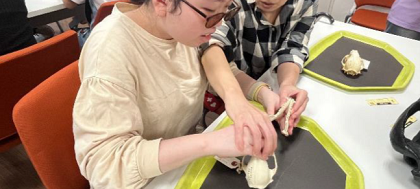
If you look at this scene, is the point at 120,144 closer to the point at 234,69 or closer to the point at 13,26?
the point at 234,69

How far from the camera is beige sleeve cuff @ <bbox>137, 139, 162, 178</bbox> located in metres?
0.60

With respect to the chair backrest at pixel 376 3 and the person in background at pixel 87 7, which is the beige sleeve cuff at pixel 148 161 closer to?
the person in background at pixel 87 7

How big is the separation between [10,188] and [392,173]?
5.63 ft

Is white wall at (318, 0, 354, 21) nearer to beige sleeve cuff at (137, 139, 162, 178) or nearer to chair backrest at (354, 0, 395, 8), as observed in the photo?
chair backrest at (354, 0, 395, 8)

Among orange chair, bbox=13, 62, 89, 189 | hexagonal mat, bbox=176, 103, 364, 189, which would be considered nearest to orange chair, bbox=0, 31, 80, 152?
orange chair, bbox=13, 62, 89, 189

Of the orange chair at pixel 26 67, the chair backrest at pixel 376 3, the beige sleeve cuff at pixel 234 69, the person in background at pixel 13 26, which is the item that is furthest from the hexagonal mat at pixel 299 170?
the chair backrest at pixel 376 3

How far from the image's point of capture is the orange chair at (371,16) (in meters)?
2.12

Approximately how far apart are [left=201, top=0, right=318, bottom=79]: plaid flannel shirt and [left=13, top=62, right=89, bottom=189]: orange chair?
0.49m

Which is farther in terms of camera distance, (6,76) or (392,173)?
(6,76)

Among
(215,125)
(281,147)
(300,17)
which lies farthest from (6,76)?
(300,17)

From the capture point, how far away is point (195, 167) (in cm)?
68

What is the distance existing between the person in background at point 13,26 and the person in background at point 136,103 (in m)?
0.92

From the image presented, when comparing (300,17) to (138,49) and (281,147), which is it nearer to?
(281,147)

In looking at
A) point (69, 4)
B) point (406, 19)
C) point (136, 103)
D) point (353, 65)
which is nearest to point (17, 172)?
point (69, 4)
